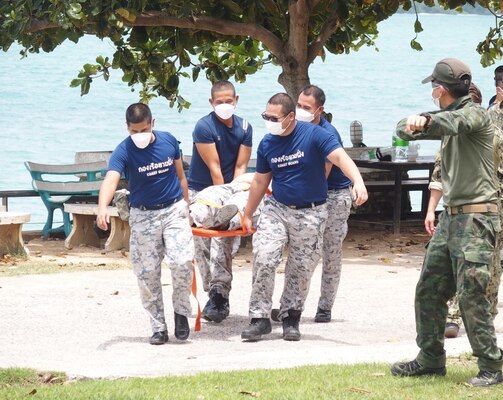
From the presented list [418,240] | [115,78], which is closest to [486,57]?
[418,240]

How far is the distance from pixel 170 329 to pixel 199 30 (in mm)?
6070

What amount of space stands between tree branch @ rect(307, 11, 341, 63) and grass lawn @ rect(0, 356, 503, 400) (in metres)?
8.07

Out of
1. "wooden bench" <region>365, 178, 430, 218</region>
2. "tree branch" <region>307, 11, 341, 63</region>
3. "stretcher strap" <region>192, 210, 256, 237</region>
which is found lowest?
"wooden bench" <region>365, 178, 430, 218</region>

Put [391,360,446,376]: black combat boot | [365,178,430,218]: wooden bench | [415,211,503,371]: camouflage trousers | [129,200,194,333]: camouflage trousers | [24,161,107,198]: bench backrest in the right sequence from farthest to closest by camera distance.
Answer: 1. [365,178,430,218]: wooden bench
2. [24,161,107,198]: bench backrest
3. [129,200,194,333]: camouflage trousers
4. [391,360,446,376]: black combat boot
5. [415,211,503,371]: camouflage trousers

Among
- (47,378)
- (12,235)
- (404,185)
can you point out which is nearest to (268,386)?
(47,378)

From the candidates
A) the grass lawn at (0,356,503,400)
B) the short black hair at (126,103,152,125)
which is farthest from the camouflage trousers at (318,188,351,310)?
the grass lawn at (0,356,503,400)

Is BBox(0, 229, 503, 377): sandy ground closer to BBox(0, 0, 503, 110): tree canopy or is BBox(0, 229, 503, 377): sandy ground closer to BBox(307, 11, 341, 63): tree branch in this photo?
BBox(0, 0, 503, 110): tree canopy

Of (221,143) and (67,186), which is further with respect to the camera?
(67,186)

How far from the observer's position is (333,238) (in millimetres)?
9938

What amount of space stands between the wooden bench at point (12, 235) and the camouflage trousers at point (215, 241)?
4318mm

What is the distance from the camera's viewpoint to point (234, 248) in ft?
33.2

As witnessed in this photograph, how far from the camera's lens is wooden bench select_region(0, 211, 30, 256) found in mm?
14047

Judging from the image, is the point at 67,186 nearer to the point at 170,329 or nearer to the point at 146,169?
the point at 170,329

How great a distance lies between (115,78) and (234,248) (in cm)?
5357
